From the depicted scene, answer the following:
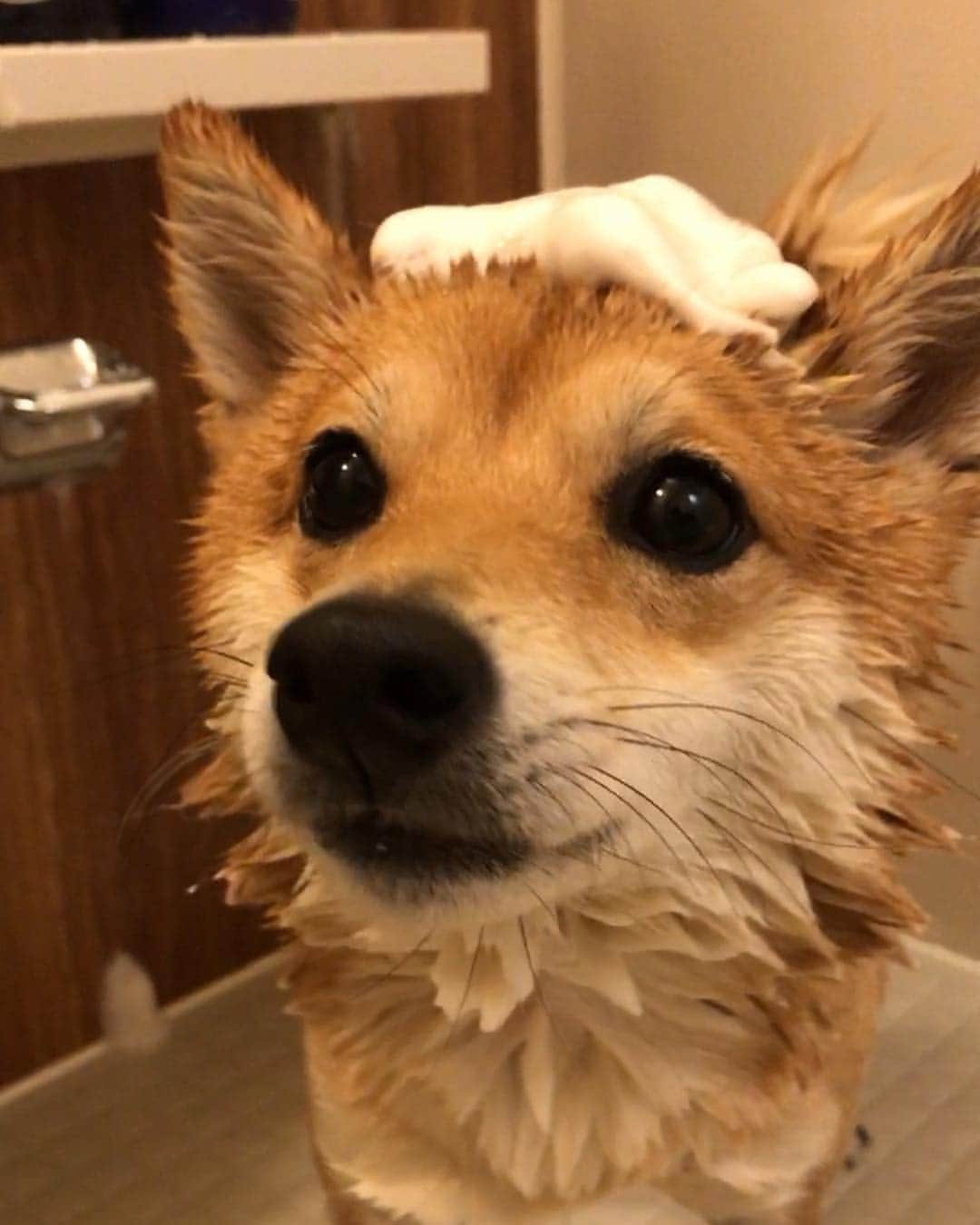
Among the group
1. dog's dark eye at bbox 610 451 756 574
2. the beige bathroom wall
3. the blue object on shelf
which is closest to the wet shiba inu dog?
dog's dark eye at bbox 610 451 756 574

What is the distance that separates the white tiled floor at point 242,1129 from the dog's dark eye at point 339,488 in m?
0.64

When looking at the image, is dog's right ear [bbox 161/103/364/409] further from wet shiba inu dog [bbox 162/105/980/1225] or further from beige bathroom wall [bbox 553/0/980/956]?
beige bathroom wall [bbox 553/0/980/956]

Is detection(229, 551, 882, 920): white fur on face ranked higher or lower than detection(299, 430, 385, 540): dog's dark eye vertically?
lower

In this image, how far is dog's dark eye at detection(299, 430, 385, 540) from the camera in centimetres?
78

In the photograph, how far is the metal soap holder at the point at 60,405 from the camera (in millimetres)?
847

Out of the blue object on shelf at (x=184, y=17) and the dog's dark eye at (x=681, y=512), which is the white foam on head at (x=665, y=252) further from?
the blue object on shelf at (x=184, y=17)

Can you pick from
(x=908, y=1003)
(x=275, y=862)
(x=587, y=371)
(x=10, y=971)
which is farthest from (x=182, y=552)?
(x=908, y=1003)

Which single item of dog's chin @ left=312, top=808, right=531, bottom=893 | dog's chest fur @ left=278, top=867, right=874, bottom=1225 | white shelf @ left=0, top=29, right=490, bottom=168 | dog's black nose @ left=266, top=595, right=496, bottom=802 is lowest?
dog's chest fur @ left=278, top=867, right=874, bottom=1225

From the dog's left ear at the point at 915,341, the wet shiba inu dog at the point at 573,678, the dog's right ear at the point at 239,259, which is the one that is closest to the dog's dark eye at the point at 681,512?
the wet shiba inu dog at the point at 573,678

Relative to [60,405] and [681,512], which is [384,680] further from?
[60,405]

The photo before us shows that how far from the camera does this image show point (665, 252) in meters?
0.78

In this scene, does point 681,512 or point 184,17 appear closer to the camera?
point 681,512

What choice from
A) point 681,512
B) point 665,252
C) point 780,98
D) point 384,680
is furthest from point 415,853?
point 780,98

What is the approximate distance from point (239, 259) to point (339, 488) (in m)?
0.19
